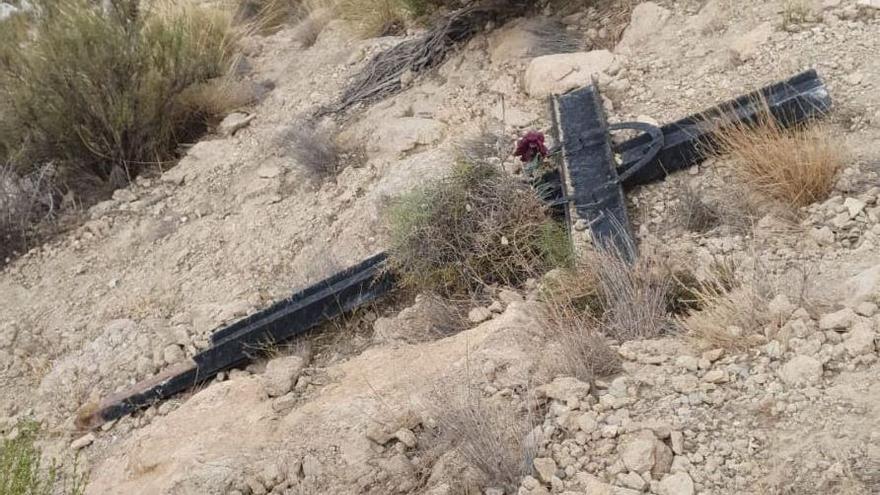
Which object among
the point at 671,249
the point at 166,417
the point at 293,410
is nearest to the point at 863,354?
the point at 671,249

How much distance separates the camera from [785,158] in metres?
3.47

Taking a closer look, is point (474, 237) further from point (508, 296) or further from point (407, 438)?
point (407, 438)

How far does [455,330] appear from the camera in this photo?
3609 mm

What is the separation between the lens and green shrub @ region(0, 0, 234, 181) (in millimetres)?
5969

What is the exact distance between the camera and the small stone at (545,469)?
8.09 ft

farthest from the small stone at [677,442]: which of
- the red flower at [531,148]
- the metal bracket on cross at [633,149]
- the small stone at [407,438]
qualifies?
the red flower at [531,148]

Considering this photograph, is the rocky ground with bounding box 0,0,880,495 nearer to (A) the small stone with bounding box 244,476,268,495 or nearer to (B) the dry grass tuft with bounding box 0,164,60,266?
(A) the small stone with bounding box 244,476,268,495

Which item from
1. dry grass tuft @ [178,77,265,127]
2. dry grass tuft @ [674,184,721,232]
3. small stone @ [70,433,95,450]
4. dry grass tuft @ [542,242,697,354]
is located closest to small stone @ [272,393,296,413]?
dry grass tuft @ [542,242,697,354]

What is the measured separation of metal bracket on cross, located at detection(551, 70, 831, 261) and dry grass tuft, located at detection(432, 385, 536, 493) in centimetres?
96

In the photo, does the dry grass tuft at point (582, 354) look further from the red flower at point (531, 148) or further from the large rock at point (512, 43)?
the large rock at point (512, 43)

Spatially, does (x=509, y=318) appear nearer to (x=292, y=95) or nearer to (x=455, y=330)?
(x=455, y=330)

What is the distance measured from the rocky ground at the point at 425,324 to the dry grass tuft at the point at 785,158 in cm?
8

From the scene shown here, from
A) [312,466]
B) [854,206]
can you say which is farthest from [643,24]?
[312,466]

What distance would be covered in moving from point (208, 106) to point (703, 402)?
491cm
